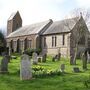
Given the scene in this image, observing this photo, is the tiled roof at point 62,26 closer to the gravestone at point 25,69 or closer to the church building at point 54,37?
the church building at point 54,37

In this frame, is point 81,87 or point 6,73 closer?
point 81,87

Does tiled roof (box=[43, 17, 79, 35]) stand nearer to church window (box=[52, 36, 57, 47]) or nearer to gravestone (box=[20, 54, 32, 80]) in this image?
church window (box=[52, 36, 57, 47])

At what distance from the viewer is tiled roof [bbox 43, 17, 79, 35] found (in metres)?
51.9

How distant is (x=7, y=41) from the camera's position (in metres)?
73.6

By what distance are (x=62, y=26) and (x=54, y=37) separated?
8.97 ft

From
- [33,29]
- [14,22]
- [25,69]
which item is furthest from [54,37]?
[25,69]

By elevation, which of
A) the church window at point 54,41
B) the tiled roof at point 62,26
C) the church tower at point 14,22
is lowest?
the church window at point 54,41

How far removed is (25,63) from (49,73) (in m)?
2.44

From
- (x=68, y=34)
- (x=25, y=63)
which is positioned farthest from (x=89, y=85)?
(x=68, y=34)

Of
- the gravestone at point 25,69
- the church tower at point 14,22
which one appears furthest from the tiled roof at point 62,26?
the gravestone at point 25,69

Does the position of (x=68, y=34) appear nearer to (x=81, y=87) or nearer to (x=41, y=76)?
(x=41, y=76)

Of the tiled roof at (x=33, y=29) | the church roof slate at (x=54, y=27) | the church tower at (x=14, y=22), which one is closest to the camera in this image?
the church roof slate at (x=54, y=27)

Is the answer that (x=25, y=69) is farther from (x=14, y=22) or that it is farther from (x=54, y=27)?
(x=14, y=22)

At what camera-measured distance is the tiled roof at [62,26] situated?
5186cm
